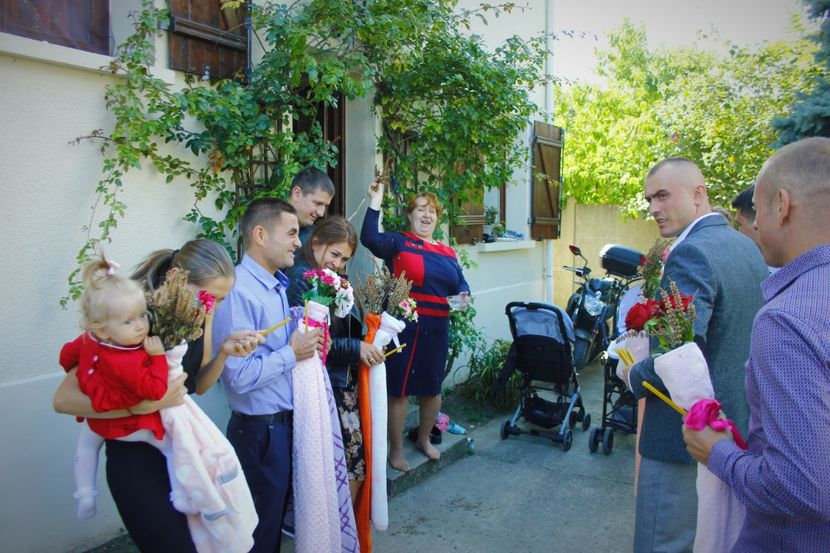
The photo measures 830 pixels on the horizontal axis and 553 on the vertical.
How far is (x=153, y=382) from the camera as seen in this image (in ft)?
6.83

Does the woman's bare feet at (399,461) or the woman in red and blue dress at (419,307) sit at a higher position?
the woman in red and blue dress at (419,307)

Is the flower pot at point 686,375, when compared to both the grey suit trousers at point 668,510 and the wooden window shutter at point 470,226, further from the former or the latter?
the wooden window shutter at point 470,226

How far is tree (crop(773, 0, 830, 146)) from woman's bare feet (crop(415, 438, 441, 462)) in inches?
132

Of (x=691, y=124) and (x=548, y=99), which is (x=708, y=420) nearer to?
(x=548, y=99)

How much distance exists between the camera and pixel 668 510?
8.64 feet

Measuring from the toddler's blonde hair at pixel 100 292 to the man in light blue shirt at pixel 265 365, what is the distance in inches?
30.2

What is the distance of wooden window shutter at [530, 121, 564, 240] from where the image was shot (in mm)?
8797

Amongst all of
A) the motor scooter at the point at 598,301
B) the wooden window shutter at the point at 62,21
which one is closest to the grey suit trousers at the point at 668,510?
the wooden window shutter at the point at 62,21

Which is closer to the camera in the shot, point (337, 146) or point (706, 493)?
point (706, 493)

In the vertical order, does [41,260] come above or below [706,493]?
above

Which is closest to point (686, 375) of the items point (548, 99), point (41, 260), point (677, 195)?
point (677, 195)

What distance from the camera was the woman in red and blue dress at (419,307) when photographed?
4910 millimetres

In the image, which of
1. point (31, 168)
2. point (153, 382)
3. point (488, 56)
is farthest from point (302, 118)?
point (153, 382)

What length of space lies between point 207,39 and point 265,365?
2.42m
